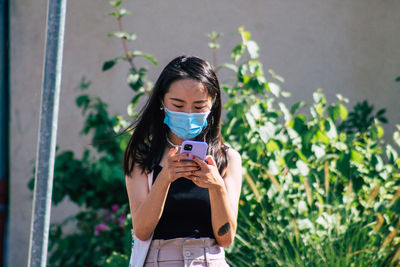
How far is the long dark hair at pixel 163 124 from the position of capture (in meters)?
2.30

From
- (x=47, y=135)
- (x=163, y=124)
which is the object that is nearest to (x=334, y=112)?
(x=163, y=124)

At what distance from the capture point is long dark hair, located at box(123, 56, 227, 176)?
2.30 m

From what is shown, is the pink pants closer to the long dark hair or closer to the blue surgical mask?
the long dark hair

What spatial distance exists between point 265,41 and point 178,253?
345 centimetres

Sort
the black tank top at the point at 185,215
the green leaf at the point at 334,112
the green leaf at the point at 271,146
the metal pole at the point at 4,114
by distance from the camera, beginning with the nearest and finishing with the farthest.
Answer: the black tank top at the point at 185,215
the green leaf at the point at 271,146
the green leaf at the point at 334,112
the metal pole at the point at 4,114

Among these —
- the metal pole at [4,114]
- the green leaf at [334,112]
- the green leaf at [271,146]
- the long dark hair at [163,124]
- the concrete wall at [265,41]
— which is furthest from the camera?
the metal pole at [4,114]

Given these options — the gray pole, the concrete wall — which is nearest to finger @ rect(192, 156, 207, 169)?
the gray pole

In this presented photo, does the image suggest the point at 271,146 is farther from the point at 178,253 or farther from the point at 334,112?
the point at 178,253

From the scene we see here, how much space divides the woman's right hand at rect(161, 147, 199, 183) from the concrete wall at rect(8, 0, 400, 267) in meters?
3.26

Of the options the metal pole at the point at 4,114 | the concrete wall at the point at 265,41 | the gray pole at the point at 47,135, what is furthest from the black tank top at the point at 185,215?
the metal pole at the point at 4,114

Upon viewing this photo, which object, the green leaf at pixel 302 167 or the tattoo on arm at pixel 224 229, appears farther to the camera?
the green leaf at pixel 302 167

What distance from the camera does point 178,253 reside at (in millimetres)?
2164

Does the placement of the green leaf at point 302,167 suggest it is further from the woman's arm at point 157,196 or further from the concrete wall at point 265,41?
the concrete wall at point 265,41

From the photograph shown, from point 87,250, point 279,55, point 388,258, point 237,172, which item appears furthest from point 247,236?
point 279,55
